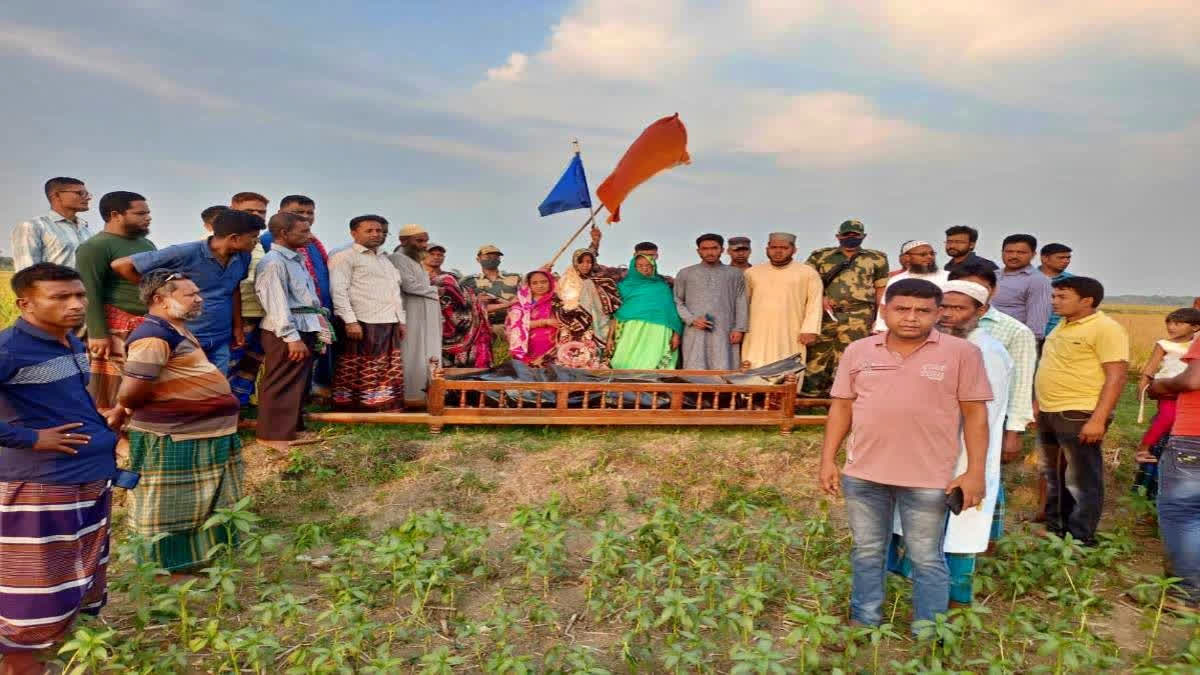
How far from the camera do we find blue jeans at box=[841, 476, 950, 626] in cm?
300

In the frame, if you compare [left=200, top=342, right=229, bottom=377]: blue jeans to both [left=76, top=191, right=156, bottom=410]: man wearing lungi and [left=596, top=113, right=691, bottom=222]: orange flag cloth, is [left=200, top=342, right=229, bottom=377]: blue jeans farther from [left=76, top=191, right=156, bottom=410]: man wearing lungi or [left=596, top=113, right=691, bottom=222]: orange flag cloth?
[left=596, top=113, right=691, bottom=222]: orange flag cloth

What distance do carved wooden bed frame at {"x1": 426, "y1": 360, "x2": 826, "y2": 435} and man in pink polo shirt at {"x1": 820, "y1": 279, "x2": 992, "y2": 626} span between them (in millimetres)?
2791

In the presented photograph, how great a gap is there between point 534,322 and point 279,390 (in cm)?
258

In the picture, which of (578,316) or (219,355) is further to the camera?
(578,316)

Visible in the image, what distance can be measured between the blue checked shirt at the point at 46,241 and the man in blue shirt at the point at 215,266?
45.5 inches

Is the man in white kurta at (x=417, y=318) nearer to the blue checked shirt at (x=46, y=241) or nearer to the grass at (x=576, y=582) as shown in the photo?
the grass at (x=576, y=582)

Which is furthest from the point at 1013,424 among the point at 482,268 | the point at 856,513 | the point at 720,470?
the point at 482,268

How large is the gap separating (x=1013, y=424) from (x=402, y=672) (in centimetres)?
325

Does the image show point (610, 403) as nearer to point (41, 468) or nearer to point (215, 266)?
point (215, 266)

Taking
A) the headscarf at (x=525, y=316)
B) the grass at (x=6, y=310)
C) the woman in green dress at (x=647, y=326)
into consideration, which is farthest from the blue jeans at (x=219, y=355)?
the grass at (x=6, y=310)

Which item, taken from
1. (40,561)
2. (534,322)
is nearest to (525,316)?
(534,322)

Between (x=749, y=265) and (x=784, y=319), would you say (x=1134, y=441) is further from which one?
(x=749, y=265)

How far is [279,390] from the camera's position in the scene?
5.17 m

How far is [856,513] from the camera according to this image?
3.14 m
